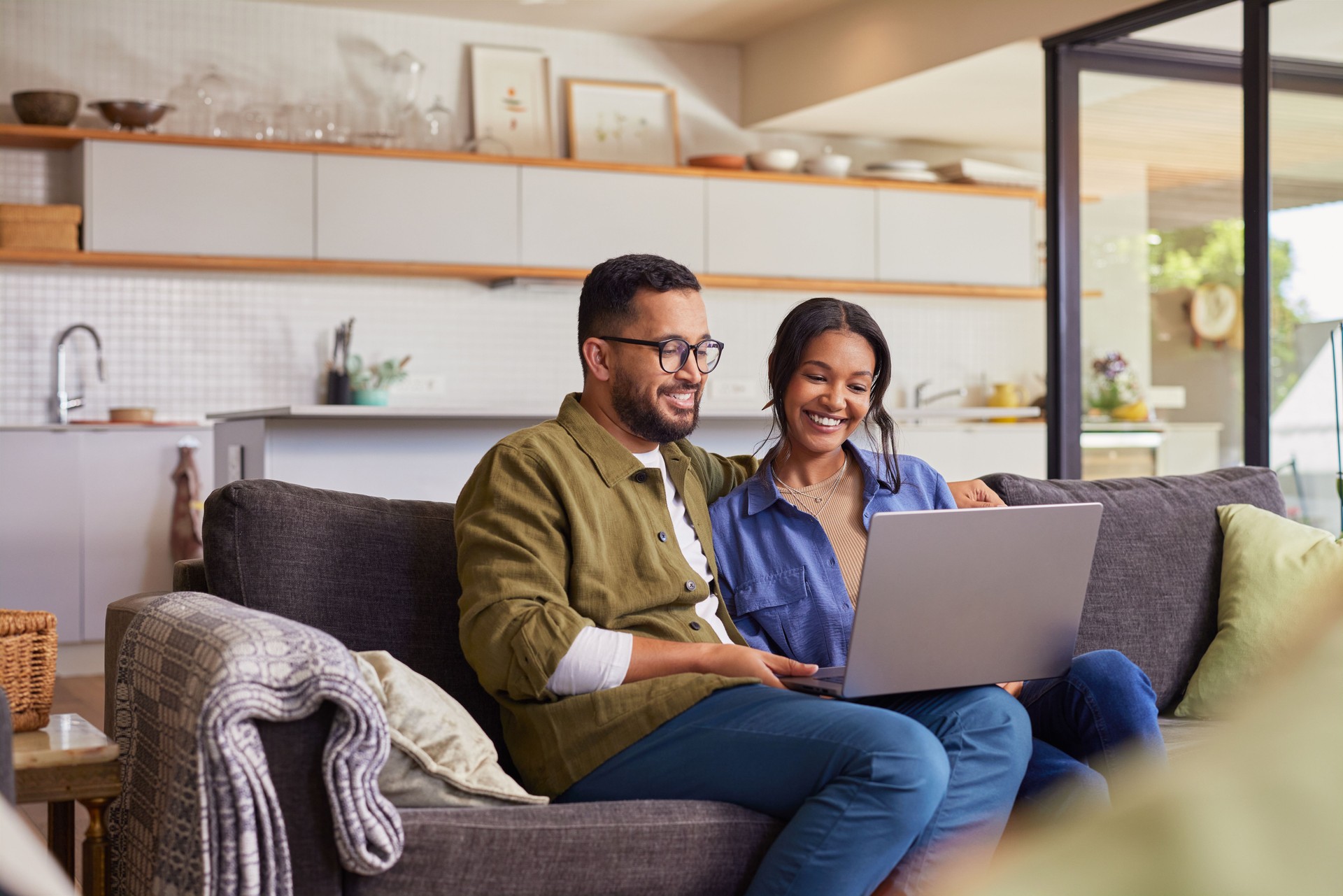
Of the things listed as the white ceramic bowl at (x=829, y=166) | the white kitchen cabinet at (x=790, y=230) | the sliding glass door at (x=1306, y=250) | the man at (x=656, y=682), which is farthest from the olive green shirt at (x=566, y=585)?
the white ceramic bowl at (x=829, y=166)

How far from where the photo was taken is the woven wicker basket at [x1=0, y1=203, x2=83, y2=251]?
5523 mm

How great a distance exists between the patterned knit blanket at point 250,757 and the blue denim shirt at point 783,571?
0.79 m

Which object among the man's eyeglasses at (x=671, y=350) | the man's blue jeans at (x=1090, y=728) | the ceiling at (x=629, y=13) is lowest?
the man's blue jeans at (x=1090, y=728)

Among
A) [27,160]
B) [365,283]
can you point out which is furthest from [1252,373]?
[27,160]

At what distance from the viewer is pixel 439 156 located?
6117mm

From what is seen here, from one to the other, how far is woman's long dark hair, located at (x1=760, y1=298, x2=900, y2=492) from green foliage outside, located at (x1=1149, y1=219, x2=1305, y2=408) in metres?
2.40

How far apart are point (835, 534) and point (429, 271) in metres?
4.18

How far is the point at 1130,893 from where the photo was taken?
8.3 inches

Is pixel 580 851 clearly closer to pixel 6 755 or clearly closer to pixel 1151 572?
pixel 6 755

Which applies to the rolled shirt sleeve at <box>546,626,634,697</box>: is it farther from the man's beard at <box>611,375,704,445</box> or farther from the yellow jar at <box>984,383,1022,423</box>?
the yellow jar at <box>984,383,1022,423</box>

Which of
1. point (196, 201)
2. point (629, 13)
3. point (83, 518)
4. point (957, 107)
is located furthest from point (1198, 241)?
point (83, 518)

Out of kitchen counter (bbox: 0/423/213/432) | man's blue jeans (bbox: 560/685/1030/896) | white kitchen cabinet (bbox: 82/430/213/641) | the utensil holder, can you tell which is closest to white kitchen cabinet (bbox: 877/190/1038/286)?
the utensil holder

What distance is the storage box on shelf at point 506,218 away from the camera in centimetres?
567

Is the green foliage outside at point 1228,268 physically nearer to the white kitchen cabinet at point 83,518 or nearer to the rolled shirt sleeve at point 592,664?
the rolled shirt sleeve at point 592,664
